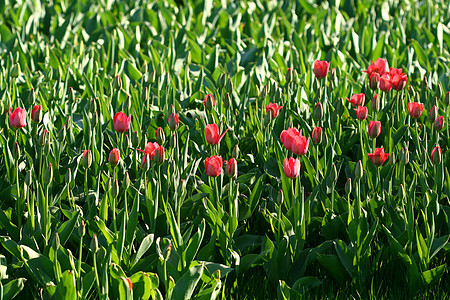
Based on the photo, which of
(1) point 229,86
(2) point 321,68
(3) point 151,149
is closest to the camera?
(3) point 151,149

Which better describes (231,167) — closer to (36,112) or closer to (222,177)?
(222,177)

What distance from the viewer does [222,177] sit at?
2.64 metres

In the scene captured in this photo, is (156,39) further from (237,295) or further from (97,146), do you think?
(237,295)

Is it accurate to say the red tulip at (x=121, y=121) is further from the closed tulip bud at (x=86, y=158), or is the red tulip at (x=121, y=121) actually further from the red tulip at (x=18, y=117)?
the red tulip at (x=18, y=117)

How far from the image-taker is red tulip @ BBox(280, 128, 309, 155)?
2408 mm

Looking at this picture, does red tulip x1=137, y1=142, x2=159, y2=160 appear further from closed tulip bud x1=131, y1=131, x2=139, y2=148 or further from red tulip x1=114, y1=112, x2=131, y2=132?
closed tulip bud x1=131, y1=131, x2=139, y2=148

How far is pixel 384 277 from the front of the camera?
255cm

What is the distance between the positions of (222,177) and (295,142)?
1.22 ft

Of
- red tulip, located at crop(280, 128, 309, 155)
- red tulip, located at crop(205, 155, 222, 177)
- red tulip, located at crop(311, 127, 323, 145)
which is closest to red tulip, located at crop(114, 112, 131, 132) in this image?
red tulip, located at crop(205, 155, 222, 177)

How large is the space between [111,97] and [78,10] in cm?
194

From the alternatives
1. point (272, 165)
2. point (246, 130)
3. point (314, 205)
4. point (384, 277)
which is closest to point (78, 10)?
point (246, 130)

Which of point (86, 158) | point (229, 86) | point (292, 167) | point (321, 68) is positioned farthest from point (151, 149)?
point (321, 68)

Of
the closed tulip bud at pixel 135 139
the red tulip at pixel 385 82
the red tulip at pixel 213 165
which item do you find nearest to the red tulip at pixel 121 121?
the closed tulip bud at pixel 135 139

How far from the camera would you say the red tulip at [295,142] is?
2.41 meters
